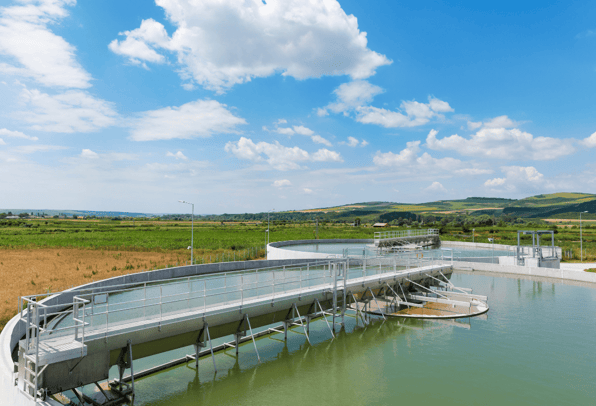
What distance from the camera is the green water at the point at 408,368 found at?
39.6 feet

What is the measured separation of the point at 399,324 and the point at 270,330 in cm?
705

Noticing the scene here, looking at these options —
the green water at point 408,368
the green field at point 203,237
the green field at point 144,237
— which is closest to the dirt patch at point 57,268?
the green field at point 203,237

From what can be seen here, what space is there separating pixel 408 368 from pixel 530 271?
24.7 meters

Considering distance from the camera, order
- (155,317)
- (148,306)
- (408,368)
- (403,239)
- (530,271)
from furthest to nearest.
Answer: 1. (403,239)
2. (530,271)
3. (148,306)
4. (408,368)
5. (155,317)

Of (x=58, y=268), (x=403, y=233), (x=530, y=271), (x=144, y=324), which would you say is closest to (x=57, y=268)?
(x=58, y=268)

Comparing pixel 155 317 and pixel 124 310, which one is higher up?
pixel 124 310

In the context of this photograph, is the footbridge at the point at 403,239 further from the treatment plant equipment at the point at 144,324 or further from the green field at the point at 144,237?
the treatment plant equipment at the point at 144,324

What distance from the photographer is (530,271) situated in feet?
109

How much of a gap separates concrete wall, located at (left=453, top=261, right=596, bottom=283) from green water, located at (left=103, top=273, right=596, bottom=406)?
39.6 ft

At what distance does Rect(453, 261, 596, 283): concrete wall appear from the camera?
30.6m

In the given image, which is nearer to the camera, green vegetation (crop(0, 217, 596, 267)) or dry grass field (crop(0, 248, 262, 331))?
dry grass field (crop(0, 248, 262, 331))

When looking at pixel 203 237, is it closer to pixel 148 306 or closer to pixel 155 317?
pixel 148 306

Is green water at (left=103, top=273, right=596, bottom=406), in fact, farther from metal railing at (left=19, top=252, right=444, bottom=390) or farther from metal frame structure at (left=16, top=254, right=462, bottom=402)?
metal railing at (left=19, top=252, right=444, bottom=390)

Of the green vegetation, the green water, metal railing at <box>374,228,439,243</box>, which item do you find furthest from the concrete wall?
the green vegetation
